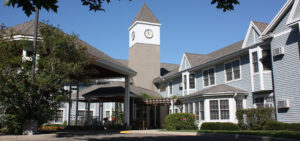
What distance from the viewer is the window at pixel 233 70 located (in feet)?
71.6

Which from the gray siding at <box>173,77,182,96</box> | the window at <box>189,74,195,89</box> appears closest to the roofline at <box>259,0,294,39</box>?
the window at <box>189,74,195,89</box>

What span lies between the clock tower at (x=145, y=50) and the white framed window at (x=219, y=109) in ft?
41.3

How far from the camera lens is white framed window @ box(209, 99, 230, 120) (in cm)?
2139

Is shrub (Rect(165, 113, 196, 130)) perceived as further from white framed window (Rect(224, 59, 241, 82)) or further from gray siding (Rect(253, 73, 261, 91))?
gray siding (Rect(253, 73, 261, 91))

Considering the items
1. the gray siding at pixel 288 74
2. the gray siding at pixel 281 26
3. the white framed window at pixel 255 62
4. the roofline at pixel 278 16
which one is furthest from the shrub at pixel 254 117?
the gray siding at pixel 281 26

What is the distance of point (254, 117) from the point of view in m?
18.5

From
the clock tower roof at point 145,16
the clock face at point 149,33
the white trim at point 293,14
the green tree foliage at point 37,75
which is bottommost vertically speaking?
the green tree foliage at point 37,75

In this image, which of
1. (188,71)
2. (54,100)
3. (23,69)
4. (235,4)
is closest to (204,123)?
(188,71)

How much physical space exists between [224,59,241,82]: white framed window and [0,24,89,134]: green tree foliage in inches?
470

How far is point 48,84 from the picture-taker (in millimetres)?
13586

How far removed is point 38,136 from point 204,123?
12310mm

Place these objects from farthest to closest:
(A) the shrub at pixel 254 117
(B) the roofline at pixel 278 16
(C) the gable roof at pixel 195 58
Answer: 1. (C) the gable roof at pixel 195 58
2. (A) the shrub at pixel 254 117
3. (B) the roofline at pixel 278 16

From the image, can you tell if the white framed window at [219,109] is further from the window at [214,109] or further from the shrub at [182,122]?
Answer: the shrub at [182,122]

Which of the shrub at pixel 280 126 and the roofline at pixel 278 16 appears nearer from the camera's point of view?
the shrub at pixel 280 126
